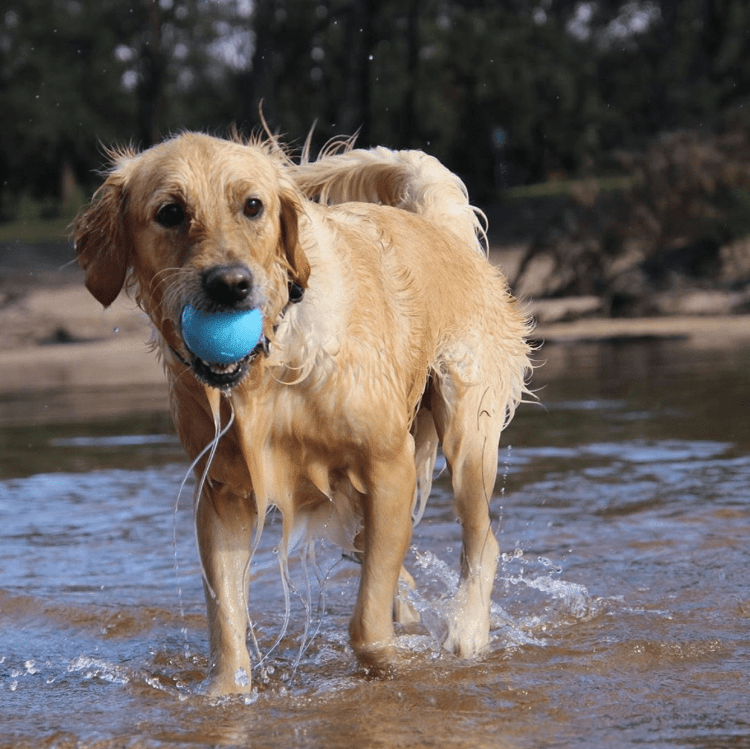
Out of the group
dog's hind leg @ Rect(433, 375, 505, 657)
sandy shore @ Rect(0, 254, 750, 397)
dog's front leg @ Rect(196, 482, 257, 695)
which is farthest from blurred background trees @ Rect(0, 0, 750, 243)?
dog's front leg @ Rect(196, 482, 257, 695)

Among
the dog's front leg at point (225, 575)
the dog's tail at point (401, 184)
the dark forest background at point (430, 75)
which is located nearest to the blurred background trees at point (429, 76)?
the dark forest background at point (430, 75)

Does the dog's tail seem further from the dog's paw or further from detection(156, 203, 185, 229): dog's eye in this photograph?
detection(156, 203, 185, 229): dog's eye

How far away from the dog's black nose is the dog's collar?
244 millimetres

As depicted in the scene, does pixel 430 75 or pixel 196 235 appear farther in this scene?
pixel 430 75

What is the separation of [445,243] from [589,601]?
1.67 meters

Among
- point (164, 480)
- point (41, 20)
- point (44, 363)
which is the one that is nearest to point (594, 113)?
point (41, 20)

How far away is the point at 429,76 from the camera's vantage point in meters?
36.5

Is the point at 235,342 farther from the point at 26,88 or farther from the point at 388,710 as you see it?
the point at 26,88

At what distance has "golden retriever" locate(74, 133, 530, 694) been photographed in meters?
3.67

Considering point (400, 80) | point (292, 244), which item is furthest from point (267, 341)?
point (400, 80)

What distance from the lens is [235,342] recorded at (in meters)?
3.59

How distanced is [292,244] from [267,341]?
0.34m

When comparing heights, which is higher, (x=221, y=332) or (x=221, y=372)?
(x=221, y=332)

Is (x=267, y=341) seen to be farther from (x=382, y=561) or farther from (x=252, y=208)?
(x=382, y=561)
